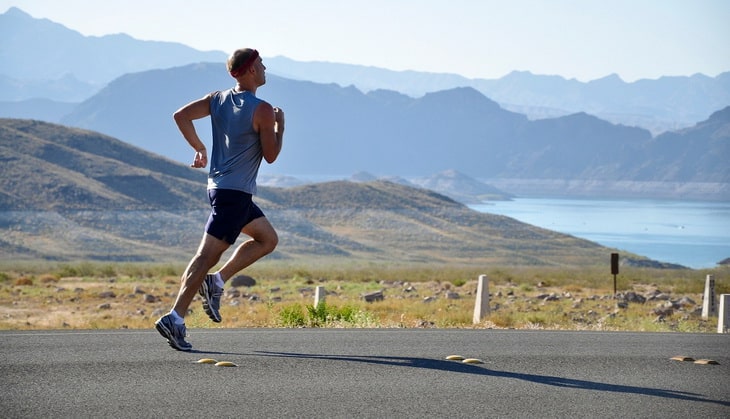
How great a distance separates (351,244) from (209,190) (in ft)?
303

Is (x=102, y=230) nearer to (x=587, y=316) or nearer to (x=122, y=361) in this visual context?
(x=587, y=316)

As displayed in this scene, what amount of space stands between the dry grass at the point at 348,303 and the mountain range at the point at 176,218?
30635mm

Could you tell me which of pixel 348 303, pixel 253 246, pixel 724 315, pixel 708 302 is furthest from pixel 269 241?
pixel 708 302

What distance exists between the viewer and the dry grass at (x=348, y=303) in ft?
56.3

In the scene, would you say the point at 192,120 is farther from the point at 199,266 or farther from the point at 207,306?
the point at 207,306

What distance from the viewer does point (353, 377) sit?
7551 mm

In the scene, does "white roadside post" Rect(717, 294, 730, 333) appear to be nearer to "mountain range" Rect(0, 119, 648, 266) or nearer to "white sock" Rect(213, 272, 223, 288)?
"white sock" Rect(213, 272, 223, 288)

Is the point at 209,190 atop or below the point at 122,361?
atop

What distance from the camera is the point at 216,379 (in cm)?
728

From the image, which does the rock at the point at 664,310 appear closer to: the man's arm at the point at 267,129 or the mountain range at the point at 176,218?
the man's arm at the point at 267,129

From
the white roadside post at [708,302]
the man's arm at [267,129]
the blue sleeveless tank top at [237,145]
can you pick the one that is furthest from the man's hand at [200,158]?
the white roadside post at [708,302]

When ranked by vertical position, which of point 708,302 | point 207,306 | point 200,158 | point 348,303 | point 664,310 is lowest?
point 348,303

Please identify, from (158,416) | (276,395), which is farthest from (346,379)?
(158,416)

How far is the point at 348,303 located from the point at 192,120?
13.3 m
